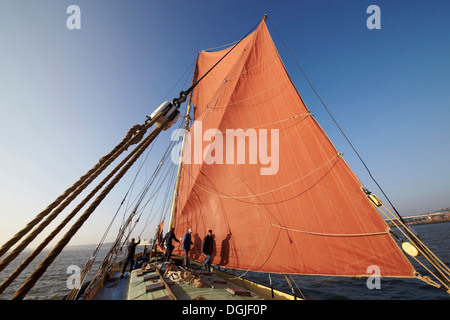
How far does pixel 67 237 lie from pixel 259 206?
4.67 m

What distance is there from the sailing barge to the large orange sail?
23mm

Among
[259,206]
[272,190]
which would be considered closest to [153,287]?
[259,206]

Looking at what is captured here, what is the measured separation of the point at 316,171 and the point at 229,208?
3.21 m

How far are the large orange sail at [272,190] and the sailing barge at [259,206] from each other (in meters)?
0.02

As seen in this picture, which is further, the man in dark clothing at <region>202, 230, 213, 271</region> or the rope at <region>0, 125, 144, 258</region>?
the man in dark clothing at <region>202, 230, 213, 271</region>

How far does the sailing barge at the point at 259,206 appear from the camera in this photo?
2.86m

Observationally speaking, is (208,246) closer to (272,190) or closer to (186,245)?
(186,245)

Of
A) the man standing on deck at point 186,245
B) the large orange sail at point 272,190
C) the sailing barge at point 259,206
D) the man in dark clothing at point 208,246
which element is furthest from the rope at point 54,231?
the man standing on deck at point 186,245

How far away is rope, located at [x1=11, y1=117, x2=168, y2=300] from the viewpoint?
4.95ft

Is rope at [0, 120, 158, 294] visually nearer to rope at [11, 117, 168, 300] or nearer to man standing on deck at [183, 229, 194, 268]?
rope at [11, 117, 168, 300]

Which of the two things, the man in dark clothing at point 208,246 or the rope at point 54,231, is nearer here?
the rope at point 54,231

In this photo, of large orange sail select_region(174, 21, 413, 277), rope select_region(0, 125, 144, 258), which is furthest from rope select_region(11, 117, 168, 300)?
large orange sail select_region(174, 21, 413, 277)

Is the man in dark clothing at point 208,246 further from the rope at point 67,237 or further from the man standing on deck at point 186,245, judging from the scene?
the rope at point 67,237

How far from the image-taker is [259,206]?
5.48 metres
